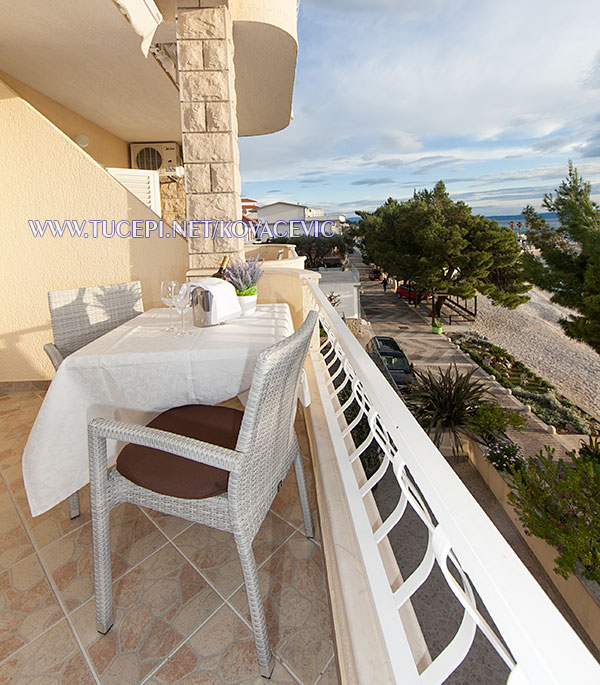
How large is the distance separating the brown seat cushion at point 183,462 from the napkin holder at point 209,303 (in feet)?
1.52

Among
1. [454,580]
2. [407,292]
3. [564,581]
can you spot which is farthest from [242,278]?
[407,292]

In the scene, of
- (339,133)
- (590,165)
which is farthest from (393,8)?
(590,165)

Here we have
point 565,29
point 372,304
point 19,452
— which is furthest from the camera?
point 565,29

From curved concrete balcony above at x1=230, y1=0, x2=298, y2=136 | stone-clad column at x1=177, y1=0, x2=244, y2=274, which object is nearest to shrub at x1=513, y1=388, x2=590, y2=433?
curved concrete balcony above at x1=230, y1=0, x2=298, y2=136

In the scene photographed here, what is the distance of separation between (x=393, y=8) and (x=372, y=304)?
51.2 metres

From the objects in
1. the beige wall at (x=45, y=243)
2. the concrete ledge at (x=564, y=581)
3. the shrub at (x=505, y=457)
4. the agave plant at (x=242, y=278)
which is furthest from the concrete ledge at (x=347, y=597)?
the shrub at (x=505, y=457)

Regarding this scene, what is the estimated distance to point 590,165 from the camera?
84750 mm

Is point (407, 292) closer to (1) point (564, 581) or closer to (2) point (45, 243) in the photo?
(1) point (564, 581)

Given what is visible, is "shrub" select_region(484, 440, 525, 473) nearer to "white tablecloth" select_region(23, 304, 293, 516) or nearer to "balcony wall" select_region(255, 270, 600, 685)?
"balcony wall" select_region(255, 270, 600, 685)

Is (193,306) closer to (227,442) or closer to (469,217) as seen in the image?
(227,442)

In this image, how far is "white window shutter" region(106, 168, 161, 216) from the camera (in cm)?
438

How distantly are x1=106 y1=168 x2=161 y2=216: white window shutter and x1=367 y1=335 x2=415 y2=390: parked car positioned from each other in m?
5.72

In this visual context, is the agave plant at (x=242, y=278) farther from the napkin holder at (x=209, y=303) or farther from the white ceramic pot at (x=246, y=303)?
the napkin holder at (x=209, y=303)

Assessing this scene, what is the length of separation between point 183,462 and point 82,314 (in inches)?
48.1
